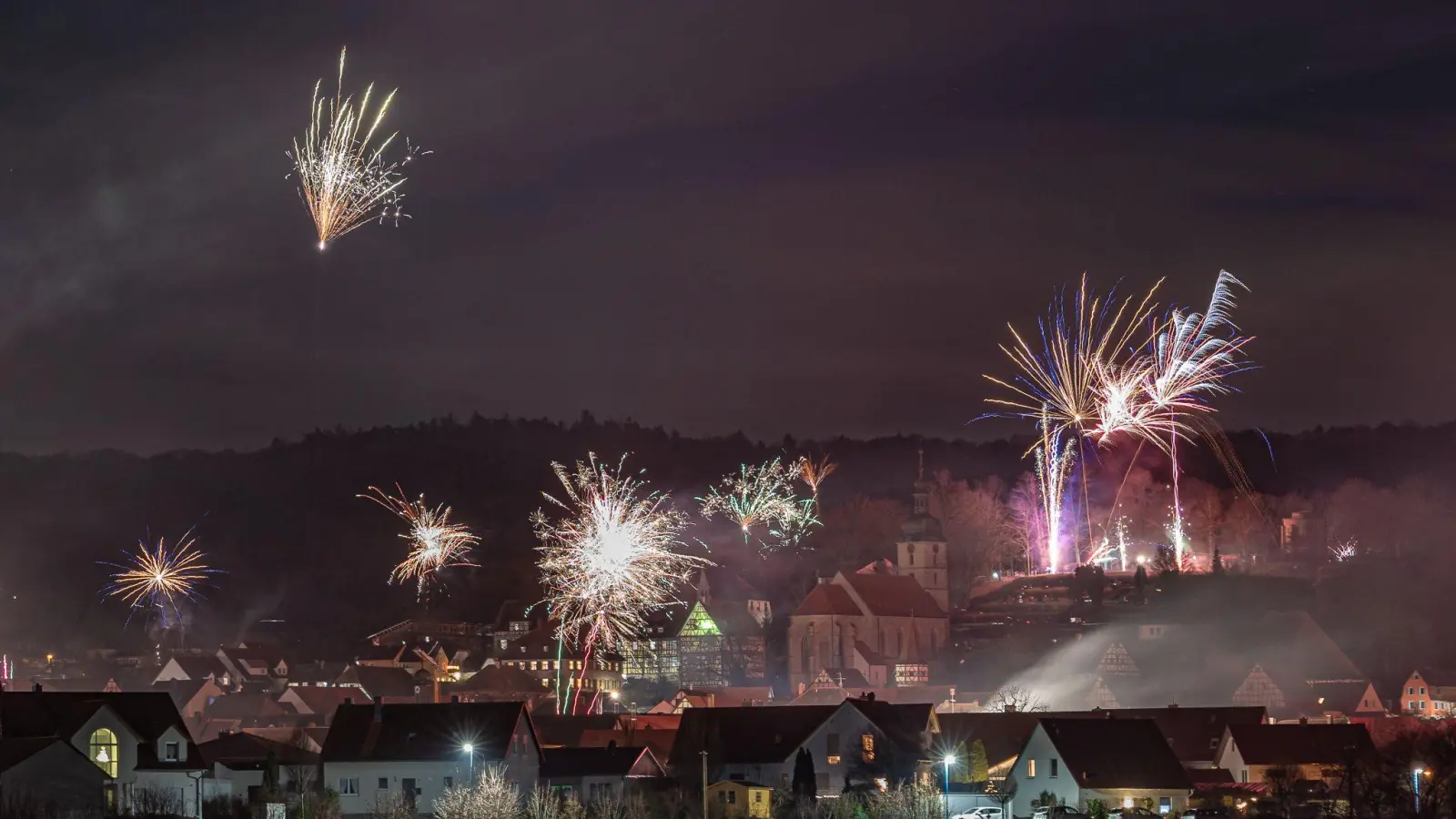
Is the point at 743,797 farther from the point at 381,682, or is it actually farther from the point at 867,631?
the point at 867,631

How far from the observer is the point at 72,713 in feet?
165

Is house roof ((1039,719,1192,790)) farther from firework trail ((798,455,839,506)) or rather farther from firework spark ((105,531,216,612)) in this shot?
firework trail ((798,455,839,506))

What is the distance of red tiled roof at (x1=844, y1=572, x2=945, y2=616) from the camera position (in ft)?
405

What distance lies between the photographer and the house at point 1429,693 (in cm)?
9925

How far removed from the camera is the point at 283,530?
15800 centimetres

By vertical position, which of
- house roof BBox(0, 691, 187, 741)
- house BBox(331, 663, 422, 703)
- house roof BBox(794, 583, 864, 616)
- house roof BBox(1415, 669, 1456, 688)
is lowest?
house roof BBox(0, 691, 187, 741)

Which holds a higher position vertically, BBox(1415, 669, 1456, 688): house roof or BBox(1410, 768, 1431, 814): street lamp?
BBox(1415, 669, 1456, 688): house roof

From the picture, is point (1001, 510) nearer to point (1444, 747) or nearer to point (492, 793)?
point (1444, 747)

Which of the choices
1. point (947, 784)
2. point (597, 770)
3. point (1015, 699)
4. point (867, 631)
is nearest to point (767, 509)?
point (867, 631)

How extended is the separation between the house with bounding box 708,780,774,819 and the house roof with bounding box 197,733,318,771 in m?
13.0

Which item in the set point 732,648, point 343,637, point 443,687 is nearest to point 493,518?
point 343,637

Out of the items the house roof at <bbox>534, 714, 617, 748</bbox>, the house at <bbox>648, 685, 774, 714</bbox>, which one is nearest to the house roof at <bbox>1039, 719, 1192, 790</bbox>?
the house roof at <bbox>534, 714, 617, 748</bbox>

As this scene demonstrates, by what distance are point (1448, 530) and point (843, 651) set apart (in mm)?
49261

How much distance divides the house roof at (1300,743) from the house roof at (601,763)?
18485 mm
